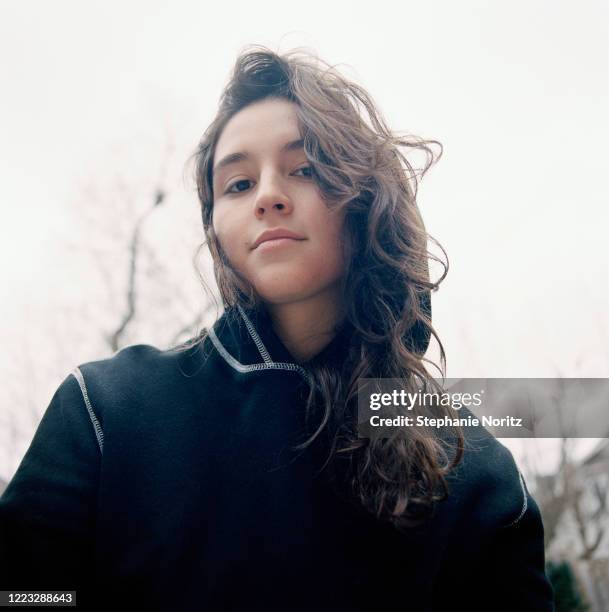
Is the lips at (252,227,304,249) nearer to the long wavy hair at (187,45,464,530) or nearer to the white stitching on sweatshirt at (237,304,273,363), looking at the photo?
the long wavy hair at (187,45,464,530)

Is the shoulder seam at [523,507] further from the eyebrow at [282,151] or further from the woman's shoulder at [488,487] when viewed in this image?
the eyebrow at [282,151]

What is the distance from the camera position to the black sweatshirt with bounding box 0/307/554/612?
1.19 metres

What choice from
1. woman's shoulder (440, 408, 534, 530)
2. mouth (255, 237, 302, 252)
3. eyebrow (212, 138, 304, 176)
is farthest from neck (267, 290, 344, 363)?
woman's shoulder (440, 408, 534, 530)

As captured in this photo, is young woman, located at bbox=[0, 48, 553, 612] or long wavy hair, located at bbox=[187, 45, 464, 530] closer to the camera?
young woman, located at bbox=[0, 48, 553, 612]

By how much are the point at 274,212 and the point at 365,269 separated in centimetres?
36

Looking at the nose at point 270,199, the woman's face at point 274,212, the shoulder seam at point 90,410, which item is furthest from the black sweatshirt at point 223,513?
the nose at point 270,199

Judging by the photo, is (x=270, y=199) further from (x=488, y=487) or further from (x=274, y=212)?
(x=488, y=487)

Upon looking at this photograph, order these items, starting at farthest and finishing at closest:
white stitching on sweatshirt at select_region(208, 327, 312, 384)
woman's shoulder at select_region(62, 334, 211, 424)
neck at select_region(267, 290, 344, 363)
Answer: neck at select_region(267, 290, 344, 363)
white stitching on sweatshirt at select_region(208, 327, 312, 384)
woman's shoulder at select_region(62, 334, 211, 424)

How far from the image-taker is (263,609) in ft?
3.91

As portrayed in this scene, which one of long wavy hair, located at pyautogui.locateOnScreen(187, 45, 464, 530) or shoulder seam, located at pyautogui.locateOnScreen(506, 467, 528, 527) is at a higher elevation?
long wavy hair, located at pyautogui.locateOnScreen(187, 45, 464, 530)

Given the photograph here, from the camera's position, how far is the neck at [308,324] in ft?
5.08

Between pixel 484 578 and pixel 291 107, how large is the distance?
1520mm

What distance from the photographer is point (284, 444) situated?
1361mm

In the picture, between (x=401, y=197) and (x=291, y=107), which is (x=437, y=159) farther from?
(x=291, y=107)
